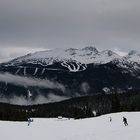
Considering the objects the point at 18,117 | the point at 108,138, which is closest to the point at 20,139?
the point at 108,138

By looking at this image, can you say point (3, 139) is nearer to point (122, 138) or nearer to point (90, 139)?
point (90, 139)

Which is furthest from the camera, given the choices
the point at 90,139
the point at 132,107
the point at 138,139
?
the point at 132,107

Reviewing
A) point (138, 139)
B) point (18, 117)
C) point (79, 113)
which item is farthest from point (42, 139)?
point (79, 113)

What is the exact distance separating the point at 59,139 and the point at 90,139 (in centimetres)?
586

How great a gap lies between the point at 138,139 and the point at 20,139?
17521 mm

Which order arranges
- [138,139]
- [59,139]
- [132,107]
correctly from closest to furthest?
1. [138,139]
2. [59,139]
3. [132,107]

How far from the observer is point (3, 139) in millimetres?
46938

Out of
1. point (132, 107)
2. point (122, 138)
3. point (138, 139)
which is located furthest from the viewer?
point (132, 107)

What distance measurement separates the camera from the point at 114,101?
6048 inches

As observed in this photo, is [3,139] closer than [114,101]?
Yes

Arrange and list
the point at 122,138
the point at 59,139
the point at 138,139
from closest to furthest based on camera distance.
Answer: the point at 138,139
the point at 122,138
the point at 59,139

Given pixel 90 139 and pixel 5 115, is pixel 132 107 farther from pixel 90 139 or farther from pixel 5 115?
pixel 90 139

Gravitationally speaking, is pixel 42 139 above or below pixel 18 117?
below

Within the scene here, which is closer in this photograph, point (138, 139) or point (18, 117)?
point (138, 139)
